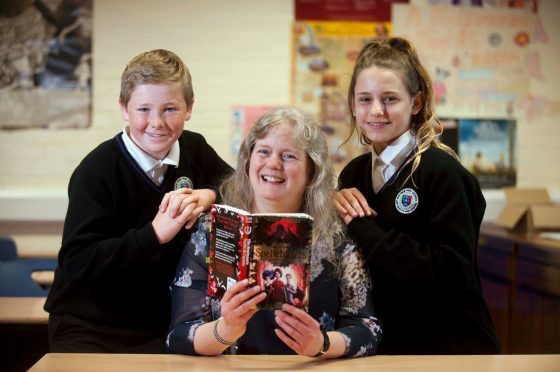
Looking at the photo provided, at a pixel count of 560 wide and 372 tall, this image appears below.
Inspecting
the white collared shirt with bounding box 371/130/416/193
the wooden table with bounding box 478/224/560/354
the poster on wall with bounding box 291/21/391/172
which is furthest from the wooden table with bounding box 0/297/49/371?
the wooden table with bounding box 478/224/560/354

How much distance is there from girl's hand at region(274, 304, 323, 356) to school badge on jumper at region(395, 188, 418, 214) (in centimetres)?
62

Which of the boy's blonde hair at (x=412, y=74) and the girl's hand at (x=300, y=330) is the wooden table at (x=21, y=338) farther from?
the boy's blonde hair at (x=412, y=74)

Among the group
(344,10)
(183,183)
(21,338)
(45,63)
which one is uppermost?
(344,10)

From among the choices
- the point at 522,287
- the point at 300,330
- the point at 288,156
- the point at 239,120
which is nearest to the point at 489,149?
the point at 522,287

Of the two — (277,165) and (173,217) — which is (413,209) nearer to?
(277,165)

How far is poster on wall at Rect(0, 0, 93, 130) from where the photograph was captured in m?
5.23

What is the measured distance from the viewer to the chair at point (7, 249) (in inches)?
156

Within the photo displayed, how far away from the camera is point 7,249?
4.00m

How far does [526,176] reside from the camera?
18.5 ft

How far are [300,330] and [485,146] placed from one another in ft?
13.8

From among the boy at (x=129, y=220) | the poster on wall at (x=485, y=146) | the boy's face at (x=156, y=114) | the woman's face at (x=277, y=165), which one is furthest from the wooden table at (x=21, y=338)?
the poster on wall at (x=485, y=146)

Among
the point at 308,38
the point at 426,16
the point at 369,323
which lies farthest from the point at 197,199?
the point at 426,16

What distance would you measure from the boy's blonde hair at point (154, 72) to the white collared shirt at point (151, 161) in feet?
0.49

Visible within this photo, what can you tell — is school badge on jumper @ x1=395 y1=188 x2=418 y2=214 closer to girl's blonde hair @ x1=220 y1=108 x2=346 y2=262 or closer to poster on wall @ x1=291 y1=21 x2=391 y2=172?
girl's blonde hair @ x1=220 y1=108 x2=346 y2=262
